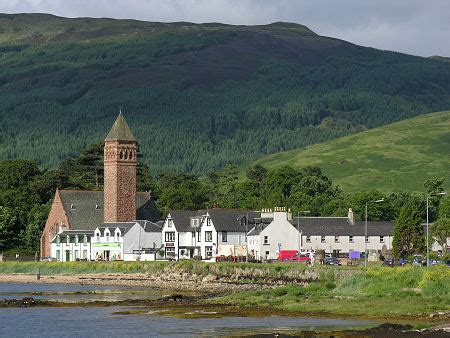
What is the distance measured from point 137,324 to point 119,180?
104564mm

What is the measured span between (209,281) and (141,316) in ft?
133

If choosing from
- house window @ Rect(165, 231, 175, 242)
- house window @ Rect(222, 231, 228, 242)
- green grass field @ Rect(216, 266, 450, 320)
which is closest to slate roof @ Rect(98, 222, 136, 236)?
house window @ Rect(165, 231, 175, 242)

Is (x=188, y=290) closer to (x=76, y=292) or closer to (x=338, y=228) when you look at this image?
(x=76, y=292)

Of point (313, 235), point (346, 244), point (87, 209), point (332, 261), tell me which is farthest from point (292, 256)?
point (87, 209)

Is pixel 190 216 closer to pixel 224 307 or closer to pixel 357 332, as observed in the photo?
pixel 224 307

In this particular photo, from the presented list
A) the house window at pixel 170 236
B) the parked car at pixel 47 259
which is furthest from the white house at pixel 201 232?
the parked car at pixel 47 259

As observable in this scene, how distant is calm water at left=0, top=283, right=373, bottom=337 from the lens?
218 ft

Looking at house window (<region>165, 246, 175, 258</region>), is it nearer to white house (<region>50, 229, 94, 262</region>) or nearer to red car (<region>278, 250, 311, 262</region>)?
white house (<region>50, 229, 94, 262</region>)

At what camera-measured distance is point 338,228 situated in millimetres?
161375

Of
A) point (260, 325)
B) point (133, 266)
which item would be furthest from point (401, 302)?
point (133, 266)

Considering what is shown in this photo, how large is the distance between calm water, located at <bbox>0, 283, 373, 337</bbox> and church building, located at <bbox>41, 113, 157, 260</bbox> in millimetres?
90347

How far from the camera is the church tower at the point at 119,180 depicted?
574ft

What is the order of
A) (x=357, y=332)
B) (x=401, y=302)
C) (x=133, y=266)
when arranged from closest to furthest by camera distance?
(x=357, y=332), (x=401, y=302), (x=133, y=266)

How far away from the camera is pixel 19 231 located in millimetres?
186125
